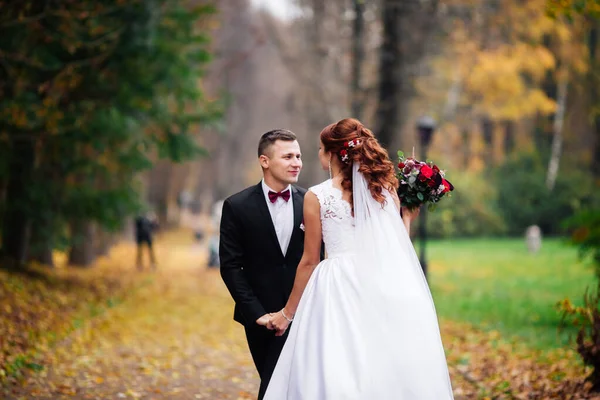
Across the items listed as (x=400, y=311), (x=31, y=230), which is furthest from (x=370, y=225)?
(x=31, y=230)

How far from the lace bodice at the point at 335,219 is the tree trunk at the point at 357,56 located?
17.5 m

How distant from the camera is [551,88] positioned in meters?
38.2

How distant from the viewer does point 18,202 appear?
49.1ft

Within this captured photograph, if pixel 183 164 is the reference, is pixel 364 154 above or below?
below

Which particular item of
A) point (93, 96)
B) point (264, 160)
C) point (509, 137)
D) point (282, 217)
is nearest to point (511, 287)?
point (93, 96)

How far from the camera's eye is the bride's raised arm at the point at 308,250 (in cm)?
517

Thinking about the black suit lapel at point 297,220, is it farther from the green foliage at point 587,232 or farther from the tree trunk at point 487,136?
the tree trunk at point 487,136

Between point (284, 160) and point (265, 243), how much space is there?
59 centimetres

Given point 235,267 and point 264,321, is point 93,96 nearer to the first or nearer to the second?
point 235,267

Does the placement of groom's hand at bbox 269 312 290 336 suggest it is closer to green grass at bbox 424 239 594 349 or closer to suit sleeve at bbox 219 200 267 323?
suit sleeve at bbox 219 200 267 323

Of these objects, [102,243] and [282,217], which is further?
[102,243]

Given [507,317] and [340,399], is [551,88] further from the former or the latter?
[340,399]

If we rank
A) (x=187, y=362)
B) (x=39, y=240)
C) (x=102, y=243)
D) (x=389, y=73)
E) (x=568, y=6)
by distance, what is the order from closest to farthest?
(x=568, y=6), (x=187, y=362), (x=39, y=240), (x=389, y=73), (x=102, y=243)

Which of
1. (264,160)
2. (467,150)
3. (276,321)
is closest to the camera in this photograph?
(276,321)
